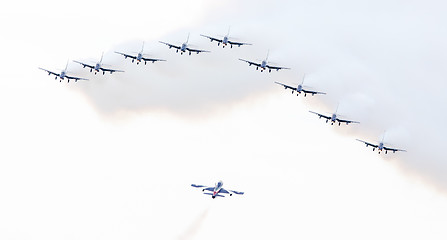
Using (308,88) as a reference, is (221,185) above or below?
below

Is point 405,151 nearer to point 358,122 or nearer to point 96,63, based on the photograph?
point 358,122

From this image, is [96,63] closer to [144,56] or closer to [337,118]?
[144,56]

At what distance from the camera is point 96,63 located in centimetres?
16000

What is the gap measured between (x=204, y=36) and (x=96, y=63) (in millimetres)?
24169

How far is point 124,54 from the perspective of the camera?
162 m

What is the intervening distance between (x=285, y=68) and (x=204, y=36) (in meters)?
19.4

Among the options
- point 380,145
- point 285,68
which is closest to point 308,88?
point 285,68

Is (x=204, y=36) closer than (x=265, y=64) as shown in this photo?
No

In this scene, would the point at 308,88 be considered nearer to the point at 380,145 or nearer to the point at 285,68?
the point at 285,68

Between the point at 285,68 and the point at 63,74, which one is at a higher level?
the point at 285,68

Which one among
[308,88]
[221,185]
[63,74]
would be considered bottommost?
[221,185]

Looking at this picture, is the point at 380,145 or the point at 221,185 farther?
the point at 221,185

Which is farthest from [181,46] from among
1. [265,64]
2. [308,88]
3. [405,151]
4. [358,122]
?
[405,151]

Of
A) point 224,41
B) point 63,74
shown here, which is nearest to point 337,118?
point 224,41
